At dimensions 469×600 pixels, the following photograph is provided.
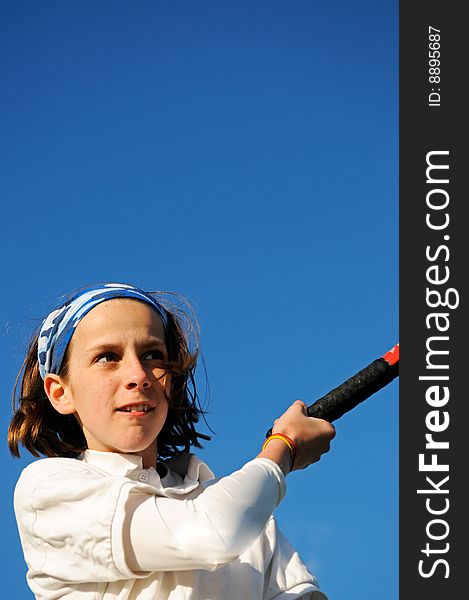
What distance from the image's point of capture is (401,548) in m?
5.35

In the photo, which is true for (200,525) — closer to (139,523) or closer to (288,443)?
(139,523)

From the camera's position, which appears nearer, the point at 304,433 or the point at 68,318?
the point at 304,433

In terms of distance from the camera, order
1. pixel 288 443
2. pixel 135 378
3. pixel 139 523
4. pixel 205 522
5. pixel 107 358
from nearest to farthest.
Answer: pixel 205 522 < pixel 139 523 < pixel 288 443 < pixel 135 378 < pixel 107 358

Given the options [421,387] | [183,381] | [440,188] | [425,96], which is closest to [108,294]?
[183,381]

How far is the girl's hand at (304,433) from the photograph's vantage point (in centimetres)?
398

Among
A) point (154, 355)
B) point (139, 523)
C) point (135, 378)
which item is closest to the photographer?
point (139, 523)

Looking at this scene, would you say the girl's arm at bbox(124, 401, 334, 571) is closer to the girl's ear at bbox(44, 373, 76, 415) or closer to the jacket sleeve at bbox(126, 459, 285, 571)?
the jacket sleeve at bbox(126, 459, 285, 571)

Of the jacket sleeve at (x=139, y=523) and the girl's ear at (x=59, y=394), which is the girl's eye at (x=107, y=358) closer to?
the girl's ear at (x=59, y=394)

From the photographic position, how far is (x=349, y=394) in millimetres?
4176

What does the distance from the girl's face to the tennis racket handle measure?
70 centimetres

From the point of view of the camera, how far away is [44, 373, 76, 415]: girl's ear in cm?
431

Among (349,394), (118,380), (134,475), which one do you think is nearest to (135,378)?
(118,380)

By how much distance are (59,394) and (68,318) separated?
1.18ft

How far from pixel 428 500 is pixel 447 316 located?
1098 millimetres
